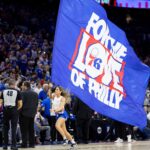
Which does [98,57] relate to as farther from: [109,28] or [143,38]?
[143,38]

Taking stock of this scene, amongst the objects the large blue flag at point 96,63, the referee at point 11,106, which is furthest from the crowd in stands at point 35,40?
the large blue flag at point 96,63

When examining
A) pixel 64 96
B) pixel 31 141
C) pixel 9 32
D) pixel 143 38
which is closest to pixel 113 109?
pixel 64 96

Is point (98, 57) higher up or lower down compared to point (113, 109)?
higher up

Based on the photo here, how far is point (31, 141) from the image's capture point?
15.4 m

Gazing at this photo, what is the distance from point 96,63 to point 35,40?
19.0 m

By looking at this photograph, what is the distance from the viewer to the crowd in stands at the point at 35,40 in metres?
20.2

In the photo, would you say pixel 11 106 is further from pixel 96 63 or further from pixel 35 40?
pixel 35 40

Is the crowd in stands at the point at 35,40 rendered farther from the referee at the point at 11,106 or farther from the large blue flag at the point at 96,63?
the large blue flag at the point at 96,63

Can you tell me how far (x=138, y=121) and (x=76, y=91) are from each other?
1.26m

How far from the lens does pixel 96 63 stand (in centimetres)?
991

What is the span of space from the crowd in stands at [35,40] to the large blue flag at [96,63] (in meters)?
6.66

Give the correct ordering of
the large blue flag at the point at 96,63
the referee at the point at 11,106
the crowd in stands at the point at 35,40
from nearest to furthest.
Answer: the large blue flag at the point at 96,63 → the referee at the point at 11,106 → the crowd in stands at the point at 35,40

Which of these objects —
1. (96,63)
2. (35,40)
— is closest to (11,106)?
(96,63)

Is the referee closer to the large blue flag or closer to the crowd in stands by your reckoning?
the crowd in stands
